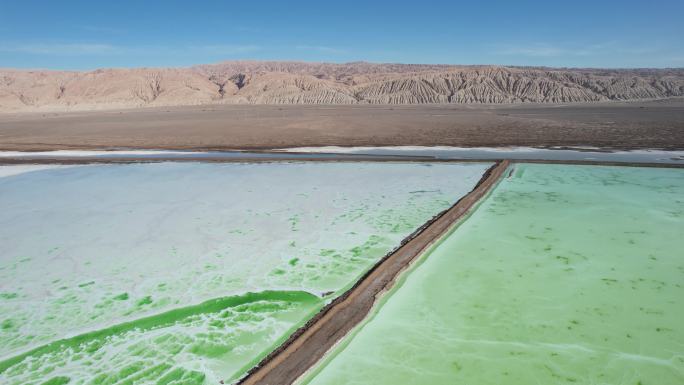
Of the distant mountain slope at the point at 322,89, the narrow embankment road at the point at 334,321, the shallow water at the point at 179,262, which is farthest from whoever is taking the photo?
the distant mountain slope at the point at 322,89

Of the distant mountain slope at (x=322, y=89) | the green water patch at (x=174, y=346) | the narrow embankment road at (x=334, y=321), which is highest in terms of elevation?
the distant mountain slope at (x=322, y=89)

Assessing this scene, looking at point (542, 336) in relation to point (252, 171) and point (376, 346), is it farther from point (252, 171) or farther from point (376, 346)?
point (252, 171)

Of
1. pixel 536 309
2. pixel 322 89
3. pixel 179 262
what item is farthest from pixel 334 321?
pixel 322 89

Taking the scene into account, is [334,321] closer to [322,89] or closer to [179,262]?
[179,262]

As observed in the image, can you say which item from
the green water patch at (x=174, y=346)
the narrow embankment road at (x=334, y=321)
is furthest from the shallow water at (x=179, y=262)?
the narrow embankment road at (x=334, y=321)

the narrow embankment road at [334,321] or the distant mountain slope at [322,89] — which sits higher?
the distant mountain slope at [322,89]

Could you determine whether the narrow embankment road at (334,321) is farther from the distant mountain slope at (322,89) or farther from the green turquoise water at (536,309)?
the distant mountain slope at (322,89)

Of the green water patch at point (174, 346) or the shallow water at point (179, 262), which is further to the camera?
the shallow water at point (179, 262)

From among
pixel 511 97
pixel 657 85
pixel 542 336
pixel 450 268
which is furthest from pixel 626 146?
pixel 657 85

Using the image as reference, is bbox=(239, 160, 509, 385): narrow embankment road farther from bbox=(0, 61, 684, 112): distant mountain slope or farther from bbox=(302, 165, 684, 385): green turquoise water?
bbox=(0, 61, 684, 112): distant mountain slope
